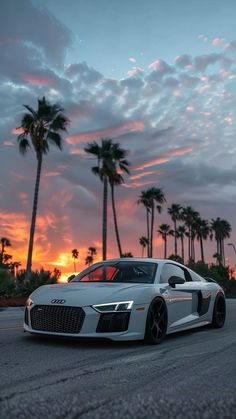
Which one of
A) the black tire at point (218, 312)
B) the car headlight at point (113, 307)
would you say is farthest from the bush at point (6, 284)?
the car headlight at point (113, 307)

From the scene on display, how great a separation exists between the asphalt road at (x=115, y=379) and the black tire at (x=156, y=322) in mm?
159

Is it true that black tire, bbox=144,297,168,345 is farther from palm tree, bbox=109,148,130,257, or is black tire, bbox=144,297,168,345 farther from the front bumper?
palm tree, bbox=109,148,130,257

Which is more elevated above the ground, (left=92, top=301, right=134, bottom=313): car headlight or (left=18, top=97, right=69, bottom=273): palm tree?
(left=18, top=97, right=69, bottom=273): palm tree

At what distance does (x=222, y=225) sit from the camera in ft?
378

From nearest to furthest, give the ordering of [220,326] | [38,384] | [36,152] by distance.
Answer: [38,384]
[220,326]
[36,152]

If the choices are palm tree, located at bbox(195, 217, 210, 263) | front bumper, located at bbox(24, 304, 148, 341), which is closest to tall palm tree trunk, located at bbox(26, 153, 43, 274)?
front bumper, located at bbox(24, 304, 148, 341)

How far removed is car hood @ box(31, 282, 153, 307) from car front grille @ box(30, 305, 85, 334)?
0.29 feet

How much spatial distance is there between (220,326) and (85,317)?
4295 millimetres

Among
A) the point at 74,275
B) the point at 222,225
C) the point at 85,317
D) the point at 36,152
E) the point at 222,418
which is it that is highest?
the point at 222,225

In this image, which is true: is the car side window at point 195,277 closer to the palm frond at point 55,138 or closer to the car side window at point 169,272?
the car side window at point 169,272

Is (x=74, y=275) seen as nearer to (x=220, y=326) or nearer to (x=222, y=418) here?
(x=220, y=326)

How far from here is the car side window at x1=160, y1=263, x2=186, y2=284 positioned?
8.20m

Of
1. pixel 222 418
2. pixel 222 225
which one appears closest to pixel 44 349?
pixel 222 418

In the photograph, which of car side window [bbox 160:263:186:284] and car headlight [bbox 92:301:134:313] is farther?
car side window [bbox 160:263:186:284]
